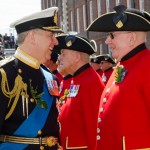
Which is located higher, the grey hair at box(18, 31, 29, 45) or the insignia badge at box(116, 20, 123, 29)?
the insignia badge at box(116, 20, 123, 29)

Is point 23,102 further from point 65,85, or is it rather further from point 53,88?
point 65,85

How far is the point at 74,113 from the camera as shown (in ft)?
19.1

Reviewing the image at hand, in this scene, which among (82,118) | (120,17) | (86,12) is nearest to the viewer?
(120,17)

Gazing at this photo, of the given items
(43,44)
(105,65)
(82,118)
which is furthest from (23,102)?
(105,65)

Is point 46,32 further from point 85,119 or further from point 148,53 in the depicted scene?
point 85,119

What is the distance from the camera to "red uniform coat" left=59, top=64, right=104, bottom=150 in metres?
5.69

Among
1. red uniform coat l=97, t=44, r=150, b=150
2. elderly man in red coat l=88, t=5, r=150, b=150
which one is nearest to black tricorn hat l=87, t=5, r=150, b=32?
elderly man in red coat l=88, t=5, r=150, b=150

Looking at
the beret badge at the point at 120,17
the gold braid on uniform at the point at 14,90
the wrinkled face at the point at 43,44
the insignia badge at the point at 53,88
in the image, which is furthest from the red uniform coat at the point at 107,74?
the gold braid on uniform at the point at 14,90

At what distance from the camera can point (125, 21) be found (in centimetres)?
459

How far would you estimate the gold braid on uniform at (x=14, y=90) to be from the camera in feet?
13.6

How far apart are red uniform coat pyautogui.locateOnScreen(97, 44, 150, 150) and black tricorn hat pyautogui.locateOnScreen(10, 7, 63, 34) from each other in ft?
2.64

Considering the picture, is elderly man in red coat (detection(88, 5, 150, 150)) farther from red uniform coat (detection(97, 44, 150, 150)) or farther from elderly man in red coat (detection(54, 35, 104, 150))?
elderly man in red coat (detection(54, 35, 104, 150))

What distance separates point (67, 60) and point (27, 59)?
6.92ft

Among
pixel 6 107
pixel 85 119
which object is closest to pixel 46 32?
pixel 6 107
